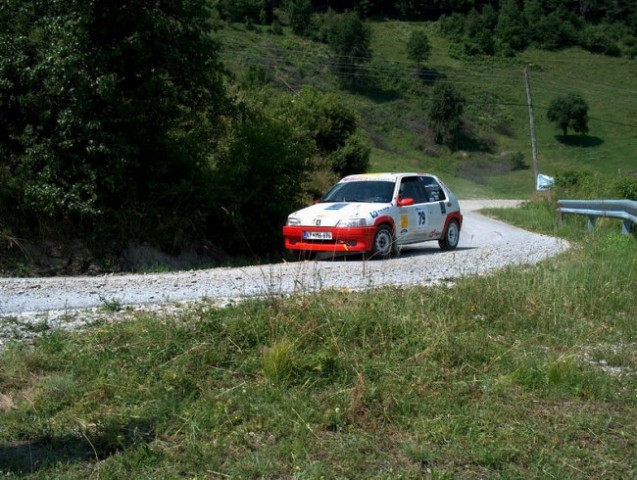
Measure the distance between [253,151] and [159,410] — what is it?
12863mm

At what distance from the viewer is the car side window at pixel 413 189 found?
15672 mm

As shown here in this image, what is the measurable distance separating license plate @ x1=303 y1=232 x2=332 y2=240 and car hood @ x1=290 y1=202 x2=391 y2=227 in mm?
150

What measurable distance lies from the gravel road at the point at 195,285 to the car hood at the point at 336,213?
0.70 meters

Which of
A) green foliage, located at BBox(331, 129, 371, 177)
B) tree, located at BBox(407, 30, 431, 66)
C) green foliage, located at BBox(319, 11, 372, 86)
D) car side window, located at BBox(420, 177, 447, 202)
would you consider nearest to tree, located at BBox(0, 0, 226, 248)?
car side window, located at BBox(420, 177, 447, 202)

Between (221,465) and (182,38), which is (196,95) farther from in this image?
(221,465)

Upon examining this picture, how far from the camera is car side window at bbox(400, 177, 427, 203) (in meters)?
15.7

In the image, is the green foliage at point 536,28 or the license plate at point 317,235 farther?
the green foliage at point 536,28

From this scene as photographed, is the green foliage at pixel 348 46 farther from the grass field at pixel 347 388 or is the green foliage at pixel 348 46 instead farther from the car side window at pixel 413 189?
the grass field at pixel 347 388

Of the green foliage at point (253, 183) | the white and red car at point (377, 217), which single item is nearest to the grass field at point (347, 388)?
the white and red car at point (377, 217)

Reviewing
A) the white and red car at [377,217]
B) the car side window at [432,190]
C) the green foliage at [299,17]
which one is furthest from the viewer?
the green foliage at [299,17]

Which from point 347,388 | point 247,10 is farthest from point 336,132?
point 247,10

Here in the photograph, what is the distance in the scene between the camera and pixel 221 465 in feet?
16.4

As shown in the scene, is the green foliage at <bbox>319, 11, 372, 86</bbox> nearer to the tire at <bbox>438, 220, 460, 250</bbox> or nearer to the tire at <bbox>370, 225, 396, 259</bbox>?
the tire at <bbox>438, 220, 460, 250</bbox>

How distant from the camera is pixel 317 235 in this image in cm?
1405
